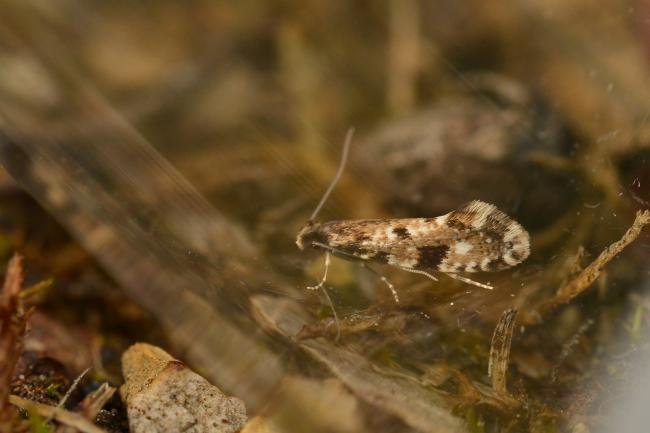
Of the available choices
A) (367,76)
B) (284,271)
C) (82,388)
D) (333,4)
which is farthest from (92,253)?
(333,4)

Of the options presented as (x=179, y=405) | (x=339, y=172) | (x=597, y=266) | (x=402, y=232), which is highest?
(x=339, y=172)

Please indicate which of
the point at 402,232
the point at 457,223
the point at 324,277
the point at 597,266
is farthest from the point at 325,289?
the point at 597,266

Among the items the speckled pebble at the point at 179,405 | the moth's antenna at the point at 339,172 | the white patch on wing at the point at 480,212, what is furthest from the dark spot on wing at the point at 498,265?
the speckled pebble at the point at 179,405

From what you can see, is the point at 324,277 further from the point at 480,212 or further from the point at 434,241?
the point at 480,212

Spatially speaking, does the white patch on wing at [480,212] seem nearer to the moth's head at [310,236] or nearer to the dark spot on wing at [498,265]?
the dark spot on wing at [498,265]

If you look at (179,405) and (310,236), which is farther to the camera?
(310,236)

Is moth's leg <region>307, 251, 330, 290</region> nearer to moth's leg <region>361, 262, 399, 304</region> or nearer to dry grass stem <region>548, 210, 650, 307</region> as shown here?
moth's leg <region>361, 262, 399, 304</region>

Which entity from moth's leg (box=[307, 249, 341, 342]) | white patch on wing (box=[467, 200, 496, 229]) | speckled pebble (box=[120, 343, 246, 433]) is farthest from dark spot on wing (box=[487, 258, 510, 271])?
speckled pebble (box=[120, 343, 246, 433])

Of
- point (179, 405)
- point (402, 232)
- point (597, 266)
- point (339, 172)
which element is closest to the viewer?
point (179, 405)
